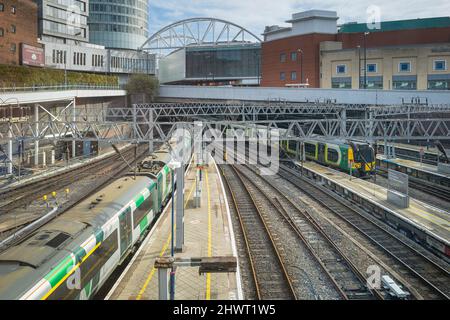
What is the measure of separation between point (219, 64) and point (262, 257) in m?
79.0

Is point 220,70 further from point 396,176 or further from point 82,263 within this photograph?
point 82,263

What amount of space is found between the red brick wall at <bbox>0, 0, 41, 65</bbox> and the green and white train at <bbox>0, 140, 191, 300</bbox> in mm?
40294

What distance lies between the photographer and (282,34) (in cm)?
7362

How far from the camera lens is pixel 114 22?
319ft

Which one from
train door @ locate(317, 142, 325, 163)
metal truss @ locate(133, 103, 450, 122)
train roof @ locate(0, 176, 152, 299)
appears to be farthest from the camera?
train door @ locate(317, 142, 325, 163)

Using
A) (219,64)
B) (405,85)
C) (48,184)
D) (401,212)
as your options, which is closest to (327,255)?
(401,212)

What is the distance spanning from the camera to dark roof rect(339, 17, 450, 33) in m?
64.9

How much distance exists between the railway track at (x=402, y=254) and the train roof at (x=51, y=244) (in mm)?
10080

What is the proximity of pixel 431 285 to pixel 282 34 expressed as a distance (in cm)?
6551

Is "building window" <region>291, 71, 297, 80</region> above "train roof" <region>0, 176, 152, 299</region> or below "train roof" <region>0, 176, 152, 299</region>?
above

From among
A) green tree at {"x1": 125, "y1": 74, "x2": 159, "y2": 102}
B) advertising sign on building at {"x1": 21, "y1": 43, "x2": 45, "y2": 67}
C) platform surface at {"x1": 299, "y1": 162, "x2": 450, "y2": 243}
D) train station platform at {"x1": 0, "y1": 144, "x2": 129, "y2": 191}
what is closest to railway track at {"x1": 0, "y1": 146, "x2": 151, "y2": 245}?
train station platform at {"x1": 0, "y1": 144, "x2": 129, "y2": 191}

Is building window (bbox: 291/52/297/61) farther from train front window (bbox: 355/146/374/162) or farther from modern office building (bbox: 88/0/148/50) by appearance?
modern office building (bbox: 88/0/148/50)

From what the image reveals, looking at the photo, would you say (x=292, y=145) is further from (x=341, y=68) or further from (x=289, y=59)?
(x=289, y=59)

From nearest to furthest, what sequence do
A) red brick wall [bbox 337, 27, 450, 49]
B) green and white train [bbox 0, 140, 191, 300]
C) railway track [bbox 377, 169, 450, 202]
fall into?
green and white train [bbox 0, 140, 191, 300] → railway track [bbox 377, 169, 450, 202] → red brick wall [bbox 337, 27, 450, 49]
